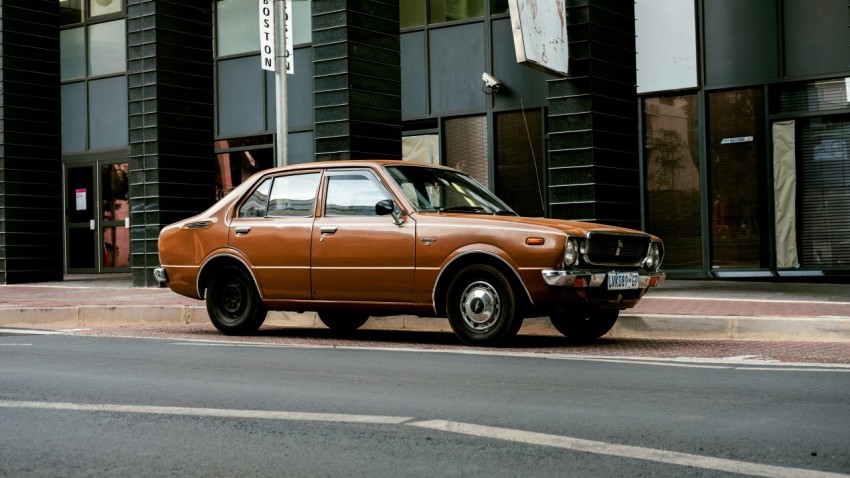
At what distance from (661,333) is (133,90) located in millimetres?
12058

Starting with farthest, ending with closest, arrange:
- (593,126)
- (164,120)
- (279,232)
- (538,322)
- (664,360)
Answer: (164,120), (593,126), (538,322), (279,232), (664,360)

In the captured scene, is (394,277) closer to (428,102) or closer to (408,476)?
(408,476)

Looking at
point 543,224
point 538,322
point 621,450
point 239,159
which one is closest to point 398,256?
point 543,224

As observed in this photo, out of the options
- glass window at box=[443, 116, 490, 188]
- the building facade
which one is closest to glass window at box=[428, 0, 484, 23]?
the building facade

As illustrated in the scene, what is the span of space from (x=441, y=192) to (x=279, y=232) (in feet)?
5.39

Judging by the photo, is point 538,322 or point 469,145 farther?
point 469,145

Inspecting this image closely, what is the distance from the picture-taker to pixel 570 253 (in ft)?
30.2

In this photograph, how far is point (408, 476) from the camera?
14.3 ft

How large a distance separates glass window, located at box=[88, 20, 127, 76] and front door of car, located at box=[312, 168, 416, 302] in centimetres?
1508

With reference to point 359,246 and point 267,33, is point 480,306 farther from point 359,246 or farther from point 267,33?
point 267,33

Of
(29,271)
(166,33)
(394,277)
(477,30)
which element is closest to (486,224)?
(394,277)

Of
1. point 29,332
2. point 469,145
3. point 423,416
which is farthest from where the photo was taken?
point 469,145

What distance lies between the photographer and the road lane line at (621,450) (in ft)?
14.3

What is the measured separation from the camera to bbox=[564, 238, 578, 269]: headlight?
916 cm
